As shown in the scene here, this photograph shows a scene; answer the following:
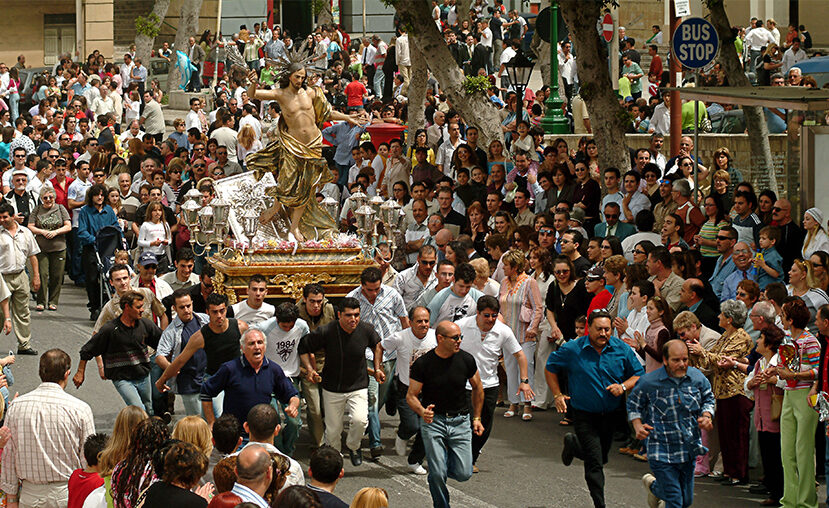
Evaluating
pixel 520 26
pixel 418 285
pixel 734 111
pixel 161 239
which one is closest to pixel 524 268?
pixel 418 285

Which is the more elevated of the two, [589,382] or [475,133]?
[475,133]

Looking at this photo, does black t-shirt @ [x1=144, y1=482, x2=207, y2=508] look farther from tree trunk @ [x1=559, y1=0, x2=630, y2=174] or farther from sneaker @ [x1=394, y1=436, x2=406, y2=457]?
tree trunk @ [x1=559, y1=0, x2=630, y2=174]

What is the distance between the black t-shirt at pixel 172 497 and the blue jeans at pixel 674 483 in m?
3.80

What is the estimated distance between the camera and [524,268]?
591 inches

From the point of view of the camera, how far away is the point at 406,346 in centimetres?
1245

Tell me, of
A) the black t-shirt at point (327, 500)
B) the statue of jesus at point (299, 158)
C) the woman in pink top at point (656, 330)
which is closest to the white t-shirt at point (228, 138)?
the statue of jesus at point (299, 158)

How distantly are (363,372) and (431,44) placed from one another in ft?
34.4

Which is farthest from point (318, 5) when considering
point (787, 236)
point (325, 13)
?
point (787, 236)

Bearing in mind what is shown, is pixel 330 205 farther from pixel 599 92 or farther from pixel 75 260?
pixel 75 260

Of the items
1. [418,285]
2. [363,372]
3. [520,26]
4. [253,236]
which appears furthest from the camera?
[520,26]

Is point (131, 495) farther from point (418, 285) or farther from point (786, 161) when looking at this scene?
point (786, 161)

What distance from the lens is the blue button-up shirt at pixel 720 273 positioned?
14.1 meters

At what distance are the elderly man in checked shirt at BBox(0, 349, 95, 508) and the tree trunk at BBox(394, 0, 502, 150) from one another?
1292 cm

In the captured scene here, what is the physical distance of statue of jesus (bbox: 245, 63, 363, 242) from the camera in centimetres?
1628
